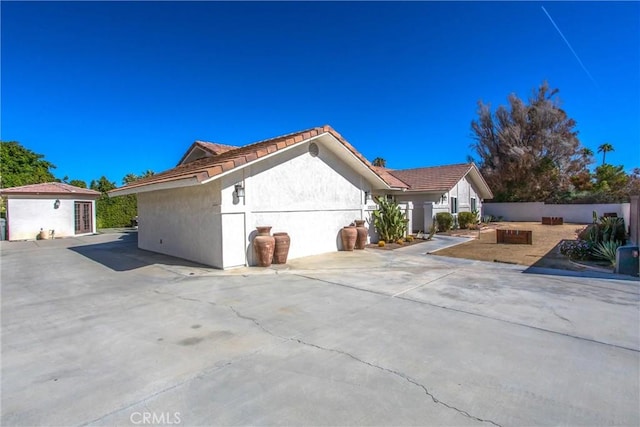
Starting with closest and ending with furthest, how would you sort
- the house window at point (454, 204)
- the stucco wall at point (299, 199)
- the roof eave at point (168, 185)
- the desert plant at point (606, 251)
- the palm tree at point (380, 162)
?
the roof eave at point (168, 185) < the desert plant at point (606, 251) < the stucco wall at point (299, 199) < the house window at point (454, 204) < the palm tree at point (380, 162)

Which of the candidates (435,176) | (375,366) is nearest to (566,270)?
(375,366)

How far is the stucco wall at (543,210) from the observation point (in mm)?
29184

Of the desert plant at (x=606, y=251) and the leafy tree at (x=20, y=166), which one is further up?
the leafy tree at (x=20, y=166)

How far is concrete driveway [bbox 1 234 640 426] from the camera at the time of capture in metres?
2.93

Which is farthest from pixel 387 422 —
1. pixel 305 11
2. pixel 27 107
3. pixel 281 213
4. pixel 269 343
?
pixel 27 107

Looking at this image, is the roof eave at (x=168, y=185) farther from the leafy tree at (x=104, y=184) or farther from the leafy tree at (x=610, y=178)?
the leafy tree at (x=610, y=178)

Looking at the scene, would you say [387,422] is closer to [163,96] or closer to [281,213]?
[281,213]

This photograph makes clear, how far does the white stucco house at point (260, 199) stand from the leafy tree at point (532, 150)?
91.1 ft

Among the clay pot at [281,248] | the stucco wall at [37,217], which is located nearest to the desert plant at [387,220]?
the clay pot at [281,248]

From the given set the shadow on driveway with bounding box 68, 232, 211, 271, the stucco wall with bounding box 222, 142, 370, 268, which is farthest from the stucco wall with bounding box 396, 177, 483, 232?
the shadow on driveway with bounding box 68, 232, 211, 271

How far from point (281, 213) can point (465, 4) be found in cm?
1030

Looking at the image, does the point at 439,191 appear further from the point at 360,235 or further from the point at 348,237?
the point at 348,237

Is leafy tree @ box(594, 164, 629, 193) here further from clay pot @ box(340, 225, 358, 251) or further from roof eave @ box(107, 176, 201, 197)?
roof eave @ box(107, 176, 201, 197)

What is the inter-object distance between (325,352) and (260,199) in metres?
7.32
